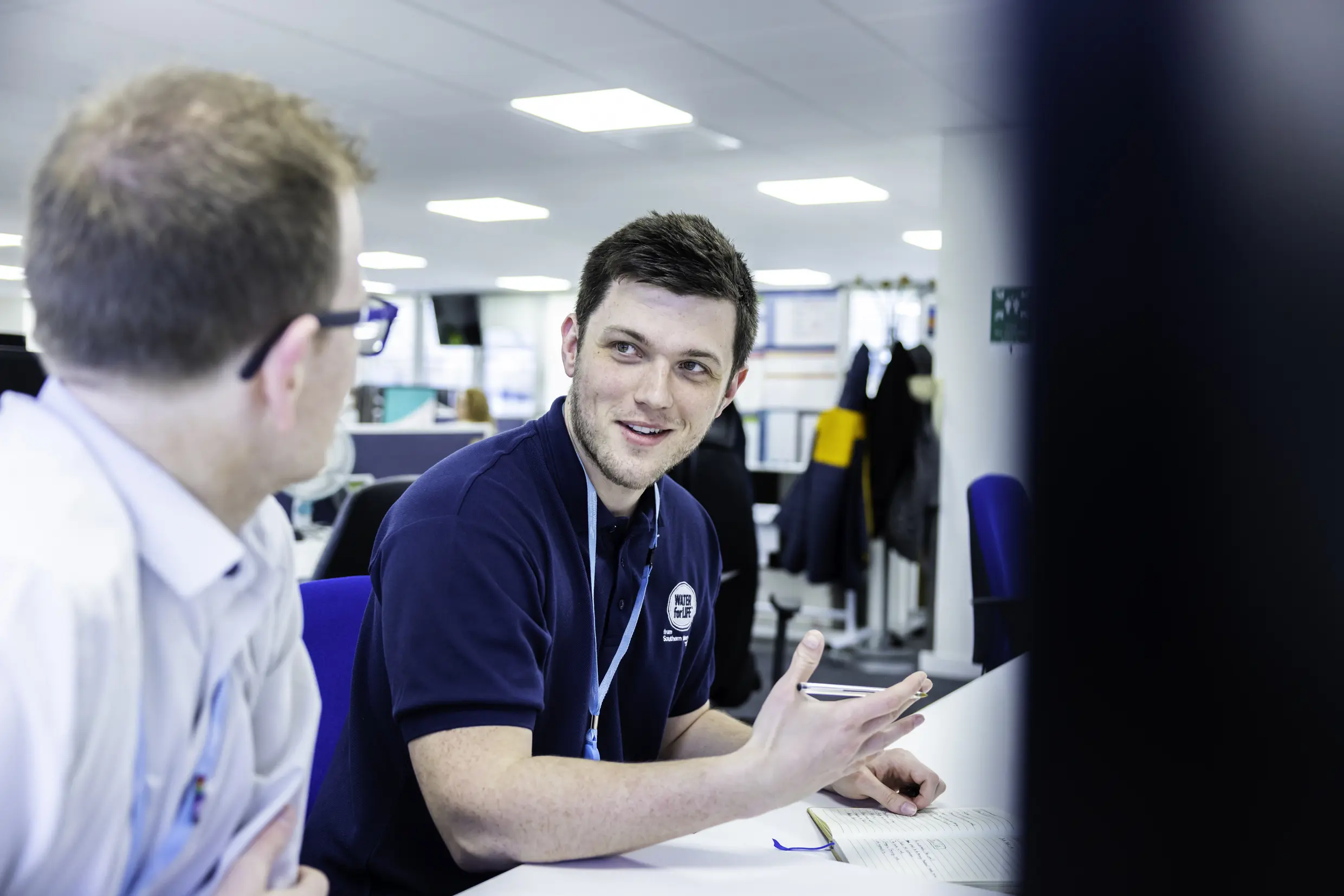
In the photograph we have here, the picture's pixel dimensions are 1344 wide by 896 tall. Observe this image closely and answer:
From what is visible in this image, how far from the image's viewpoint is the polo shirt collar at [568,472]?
1.29 meters

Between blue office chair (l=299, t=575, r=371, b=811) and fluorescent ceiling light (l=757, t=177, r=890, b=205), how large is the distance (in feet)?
15.6

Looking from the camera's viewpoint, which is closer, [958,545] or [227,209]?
[227,209]

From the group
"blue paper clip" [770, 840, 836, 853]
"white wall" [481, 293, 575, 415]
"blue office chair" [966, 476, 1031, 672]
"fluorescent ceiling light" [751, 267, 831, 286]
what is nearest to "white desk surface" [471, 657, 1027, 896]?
"blue paper clip" [770, 840, 836, 853]

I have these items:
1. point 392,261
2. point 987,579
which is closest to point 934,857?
point 987,579

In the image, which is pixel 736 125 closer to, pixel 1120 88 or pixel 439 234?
pixel 439 234

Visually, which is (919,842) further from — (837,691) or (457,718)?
(457,718)

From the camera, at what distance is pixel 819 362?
9289 millimetres

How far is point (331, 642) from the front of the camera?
4.57 feet

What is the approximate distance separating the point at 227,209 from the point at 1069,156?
1.70 ft

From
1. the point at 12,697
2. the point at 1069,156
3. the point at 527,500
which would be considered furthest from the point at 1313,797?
the point at 527,500

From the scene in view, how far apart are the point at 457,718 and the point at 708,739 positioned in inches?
20.8

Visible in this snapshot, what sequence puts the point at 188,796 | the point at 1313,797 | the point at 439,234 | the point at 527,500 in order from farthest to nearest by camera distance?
the point at 439,234
the point at 527,500
the point at 188,796
the point at 1313,797

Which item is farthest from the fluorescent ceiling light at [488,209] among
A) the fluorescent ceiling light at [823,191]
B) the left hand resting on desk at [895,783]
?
the left hand resting on desk at [895,783]

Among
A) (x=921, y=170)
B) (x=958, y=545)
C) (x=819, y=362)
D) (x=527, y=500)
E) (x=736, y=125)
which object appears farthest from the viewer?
(x=819, y=362)
